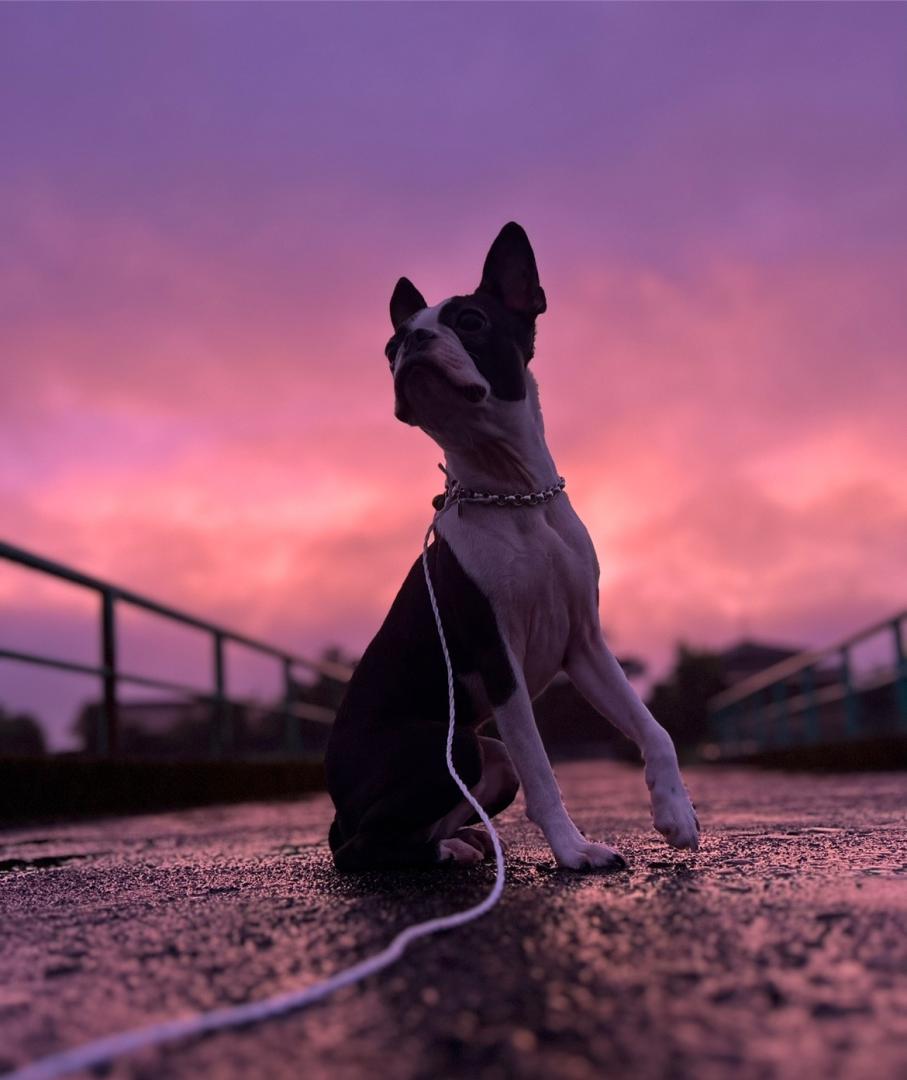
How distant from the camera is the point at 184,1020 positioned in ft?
3.83

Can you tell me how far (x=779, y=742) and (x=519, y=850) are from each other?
511 inches

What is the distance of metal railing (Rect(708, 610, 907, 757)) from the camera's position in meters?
9.34

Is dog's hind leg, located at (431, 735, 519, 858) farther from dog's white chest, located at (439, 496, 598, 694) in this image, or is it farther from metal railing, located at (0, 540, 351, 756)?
metal railing, located at (0, 540, 351, 756)

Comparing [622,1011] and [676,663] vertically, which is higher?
[676,663]

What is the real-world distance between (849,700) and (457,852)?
9.44 metres

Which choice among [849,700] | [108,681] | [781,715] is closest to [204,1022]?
[108,681]

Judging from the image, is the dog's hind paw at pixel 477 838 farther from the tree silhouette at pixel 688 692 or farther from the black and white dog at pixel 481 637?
the tree silhouette at pixel 688 692

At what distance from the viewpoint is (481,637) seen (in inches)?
98.8

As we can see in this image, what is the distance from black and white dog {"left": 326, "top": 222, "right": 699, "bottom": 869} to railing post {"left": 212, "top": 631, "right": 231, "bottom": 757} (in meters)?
6.01

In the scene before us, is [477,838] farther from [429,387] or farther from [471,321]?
[471,321]

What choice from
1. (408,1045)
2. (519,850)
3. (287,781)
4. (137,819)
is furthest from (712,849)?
(287,781)

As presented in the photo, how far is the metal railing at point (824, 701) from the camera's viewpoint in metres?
9.34

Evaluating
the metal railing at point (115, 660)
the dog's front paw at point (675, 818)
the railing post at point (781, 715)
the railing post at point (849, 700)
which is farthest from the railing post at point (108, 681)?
the railing post at point (781, 715)

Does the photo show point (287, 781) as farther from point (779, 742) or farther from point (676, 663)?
point (676, 663)
